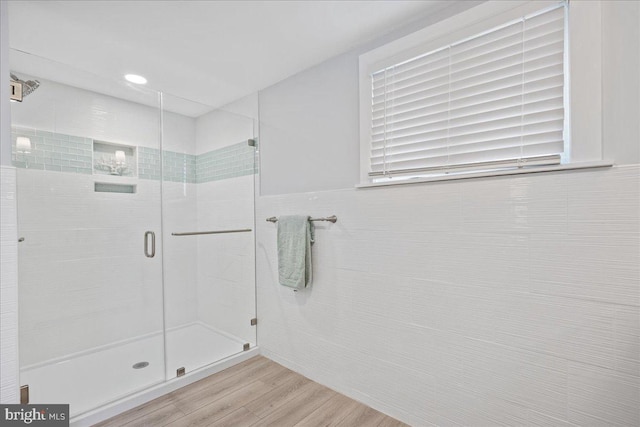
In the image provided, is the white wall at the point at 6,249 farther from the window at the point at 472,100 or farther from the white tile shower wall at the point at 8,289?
the window at the point at 472,100

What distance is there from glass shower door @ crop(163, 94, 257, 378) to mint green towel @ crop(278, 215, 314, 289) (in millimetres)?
495

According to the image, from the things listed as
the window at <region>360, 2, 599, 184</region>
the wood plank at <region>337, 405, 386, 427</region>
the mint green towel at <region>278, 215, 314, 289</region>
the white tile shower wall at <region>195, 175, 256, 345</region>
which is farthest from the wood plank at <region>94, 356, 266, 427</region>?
the window at <region>360, 2, 599, 184</region>

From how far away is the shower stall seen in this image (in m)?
1.92

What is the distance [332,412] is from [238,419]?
569mm

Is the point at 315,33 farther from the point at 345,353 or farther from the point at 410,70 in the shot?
the point at 345,353

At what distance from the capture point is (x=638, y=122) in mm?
1098

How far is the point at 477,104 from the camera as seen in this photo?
1.48 meters

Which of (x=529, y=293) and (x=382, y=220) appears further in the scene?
(x=382, y=220)

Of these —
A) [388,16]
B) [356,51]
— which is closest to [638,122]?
[388,16]

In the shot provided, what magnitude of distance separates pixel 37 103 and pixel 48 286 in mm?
1240

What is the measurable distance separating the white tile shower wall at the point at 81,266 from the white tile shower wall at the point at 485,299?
143 cm

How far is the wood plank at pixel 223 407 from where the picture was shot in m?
1.73

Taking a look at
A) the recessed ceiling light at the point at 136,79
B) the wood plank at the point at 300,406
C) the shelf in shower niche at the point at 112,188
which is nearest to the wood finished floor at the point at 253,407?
the wood plank at the point at 300,406

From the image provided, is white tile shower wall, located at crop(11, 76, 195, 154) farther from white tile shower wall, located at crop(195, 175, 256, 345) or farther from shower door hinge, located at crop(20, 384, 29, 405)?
shower door hinge, located at crop(20, 384, 29, 405)
